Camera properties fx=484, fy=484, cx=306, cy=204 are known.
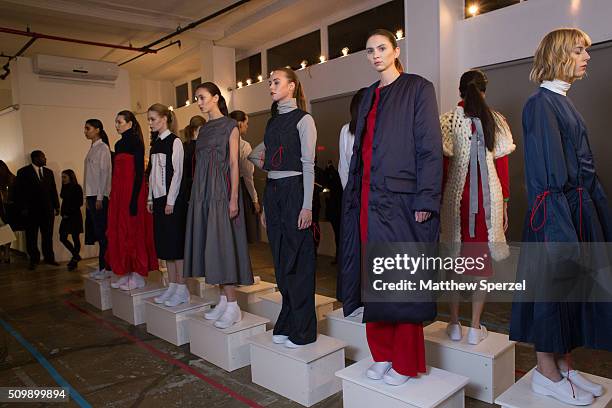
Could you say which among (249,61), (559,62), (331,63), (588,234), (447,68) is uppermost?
(249,61)

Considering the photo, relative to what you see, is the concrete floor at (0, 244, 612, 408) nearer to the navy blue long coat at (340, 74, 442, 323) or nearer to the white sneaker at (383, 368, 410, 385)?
the white sneaker at (383, 368, 410, 385)

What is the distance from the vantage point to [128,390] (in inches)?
106

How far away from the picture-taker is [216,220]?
2.98m

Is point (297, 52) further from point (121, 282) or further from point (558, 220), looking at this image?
point (558, 220)

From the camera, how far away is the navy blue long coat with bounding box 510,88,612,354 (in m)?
1.72

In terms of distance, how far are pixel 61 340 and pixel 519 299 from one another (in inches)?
128

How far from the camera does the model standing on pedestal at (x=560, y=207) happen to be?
172 centimetres

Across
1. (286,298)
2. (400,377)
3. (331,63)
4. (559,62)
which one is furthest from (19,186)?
(559,62)

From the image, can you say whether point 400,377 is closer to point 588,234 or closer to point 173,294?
point 588,234

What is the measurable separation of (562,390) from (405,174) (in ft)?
3.25

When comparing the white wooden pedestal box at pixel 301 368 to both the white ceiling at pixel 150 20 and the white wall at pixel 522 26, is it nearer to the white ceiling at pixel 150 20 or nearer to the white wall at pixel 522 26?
the white wall at pixel 522 26

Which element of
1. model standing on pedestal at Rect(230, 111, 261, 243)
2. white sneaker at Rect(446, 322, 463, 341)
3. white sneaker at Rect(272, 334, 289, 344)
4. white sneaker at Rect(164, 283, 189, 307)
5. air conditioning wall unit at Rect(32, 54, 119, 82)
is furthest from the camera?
air conditioning wall unit at Rect(32, 54, 119, 82)

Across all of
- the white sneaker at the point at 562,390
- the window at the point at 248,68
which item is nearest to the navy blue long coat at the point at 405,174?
the white sneaker at the point at 562,390

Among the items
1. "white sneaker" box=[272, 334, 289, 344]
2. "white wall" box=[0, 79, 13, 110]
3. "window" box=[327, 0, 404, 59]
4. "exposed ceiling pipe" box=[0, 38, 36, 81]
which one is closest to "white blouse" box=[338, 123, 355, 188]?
"white sneaker" box=[272, 334, 289, 344]
